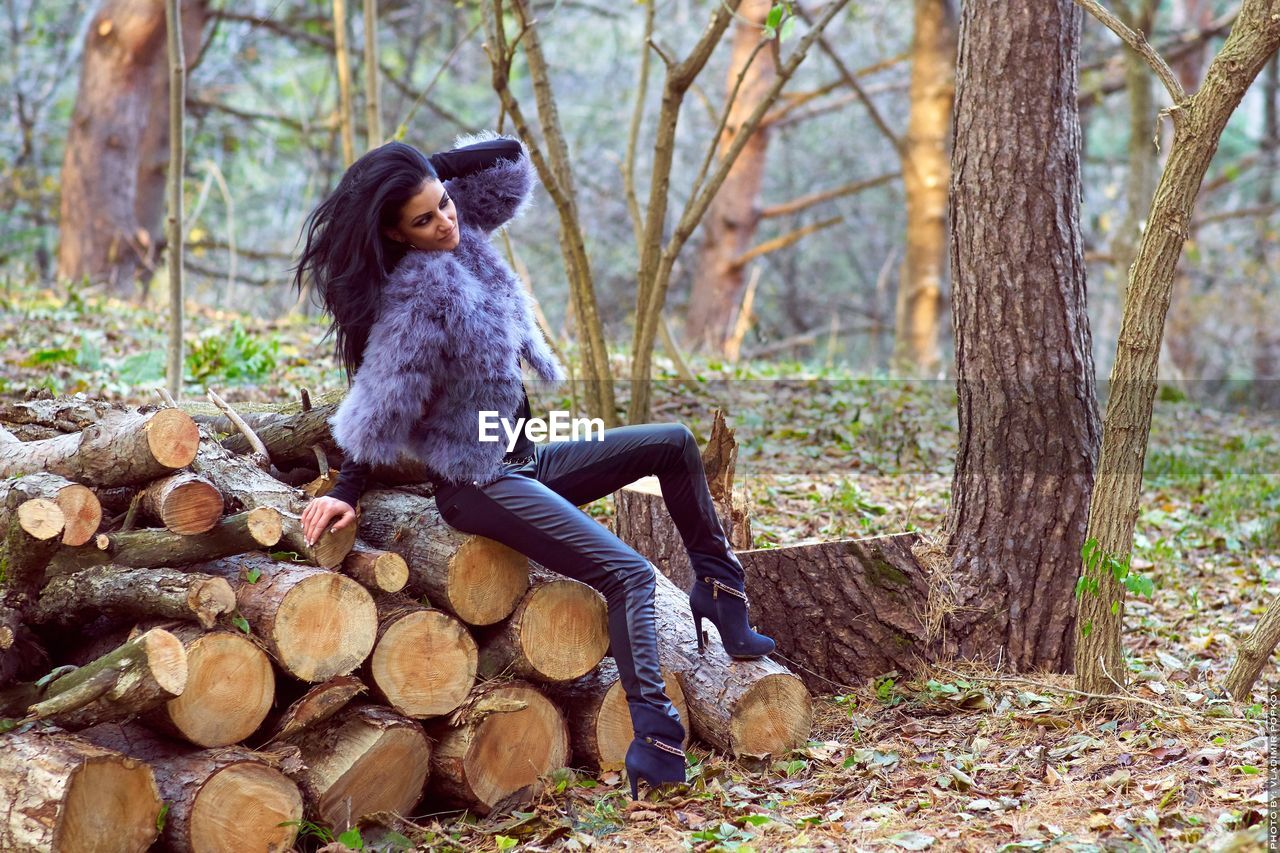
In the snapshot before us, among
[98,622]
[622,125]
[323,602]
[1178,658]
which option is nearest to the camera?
[323,602]

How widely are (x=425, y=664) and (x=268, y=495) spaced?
83 cm

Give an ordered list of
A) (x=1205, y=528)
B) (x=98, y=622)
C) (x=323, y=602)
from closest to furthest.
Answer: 1. (x=323, y=602)
2. (x=98, y=622)
3. (x=1205, y=528)

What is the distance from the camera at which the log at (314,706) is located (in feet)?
11.6

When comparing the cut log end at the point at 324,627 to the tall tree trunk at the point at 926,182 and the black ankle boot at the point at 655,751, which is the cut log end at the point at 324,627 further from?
the tall tree trunk at the point at 926,182

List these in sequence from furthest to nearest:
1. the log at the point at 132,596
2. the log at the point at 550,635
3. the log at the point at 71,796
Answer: the log at the point at 550,635
the log at the point at 132,596
the log at the point at 71,796

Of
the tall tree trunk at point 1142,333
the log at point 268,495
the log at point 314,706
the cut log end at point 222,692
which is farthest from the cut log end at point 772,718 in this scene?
the cut log end at point 222,692

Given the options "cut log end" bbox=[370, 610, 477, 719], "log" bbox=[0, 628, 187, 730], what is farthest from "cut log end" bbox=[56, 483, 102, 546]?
"cut log end" bbox=[370, 610, 477, 719]

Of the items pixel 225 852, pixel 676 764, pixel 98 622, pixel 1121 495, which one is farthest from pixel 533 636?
pixel 1121 495

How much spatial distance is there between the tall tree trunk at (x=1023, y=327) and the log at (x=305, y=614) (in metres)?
2.51

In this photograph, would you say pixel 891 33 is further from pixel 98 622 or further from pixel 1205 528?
Answer: pixel 98 622

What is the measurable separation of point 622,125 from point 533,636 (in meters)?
13.8

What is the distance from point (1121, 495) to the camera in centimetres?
399

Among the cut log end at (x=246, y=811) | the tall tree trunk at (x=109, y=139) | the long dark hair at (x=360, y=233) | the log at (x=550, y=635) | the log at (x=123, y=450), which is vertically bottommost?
the cut log end at (x=246, y=811)

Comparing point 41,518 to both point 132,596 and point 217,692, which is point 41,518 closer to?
point 132,596
